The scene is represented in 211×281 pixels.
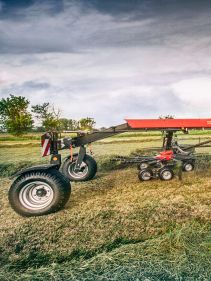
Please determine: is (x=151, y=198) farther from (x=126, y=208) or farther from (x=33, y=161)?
(x=33, y=161)

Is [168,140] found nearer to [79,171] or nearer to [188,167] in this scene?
[188,167]

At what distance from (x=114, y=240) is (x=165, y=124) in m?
2.92

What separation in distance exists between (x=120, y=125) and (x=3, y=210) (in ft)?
8.60

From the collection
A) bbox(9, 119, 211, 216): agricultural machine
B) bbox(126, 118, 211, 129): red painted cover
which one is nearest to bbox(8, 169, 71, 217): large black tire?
bbox(9, 119, 211, 216): agricultural machine

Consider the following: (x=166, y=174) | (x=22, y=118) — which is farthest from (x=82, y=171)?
(x=22, y=118)

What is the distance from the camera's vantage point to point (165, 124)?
5.75 meters

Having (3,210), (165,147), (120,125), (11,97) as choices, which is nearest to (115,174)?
(165,147)

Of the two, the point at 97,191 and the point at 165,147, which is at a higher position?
the point at 165,147

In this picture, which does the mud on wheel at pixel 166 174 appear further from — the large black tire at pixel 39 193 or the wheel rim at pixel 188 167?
the large black tire at pixel 39 193

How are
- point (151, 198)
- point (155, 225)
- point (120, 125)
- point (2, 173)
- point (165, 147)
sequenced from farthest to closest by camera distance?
point (2, 173), point (165, 147), point (120, 125), point (151, 198), point (155, 225)

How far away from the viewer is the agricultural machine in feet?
14.1

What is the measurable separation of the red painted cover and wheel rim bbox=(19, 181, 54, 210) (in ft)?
6.85

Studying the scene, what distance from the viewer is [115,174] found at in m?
7.25

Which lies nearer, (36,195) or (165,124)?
(36,195)
